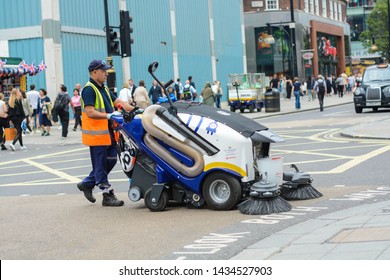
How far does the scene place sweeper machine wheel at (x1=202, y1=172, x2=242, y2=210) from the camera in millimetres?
9039

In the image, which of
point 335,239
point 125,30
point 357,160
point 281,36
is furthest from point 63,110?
point 281,36

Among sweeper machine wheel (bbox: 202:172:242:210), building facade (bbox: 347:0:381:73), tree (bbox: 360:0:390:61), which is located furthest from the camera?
building facade (bbox: 347:0:381:73)

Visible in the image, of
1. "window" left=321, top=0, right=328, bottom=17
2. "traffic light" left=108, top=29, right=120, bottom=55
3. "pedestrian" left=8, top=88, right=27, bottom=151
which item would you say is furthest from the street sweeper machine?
"window" left=321, top=0, right=328, bottom=17

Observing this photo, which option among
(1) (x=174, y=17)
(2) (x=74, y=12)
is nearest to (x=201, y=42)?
(1) (x=174, y=17)

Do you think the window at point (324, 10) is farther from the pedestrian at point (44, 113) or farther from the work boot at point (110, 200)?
the work boot at point (110, 200)

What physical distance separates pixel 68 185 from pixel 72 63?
75.0 ft

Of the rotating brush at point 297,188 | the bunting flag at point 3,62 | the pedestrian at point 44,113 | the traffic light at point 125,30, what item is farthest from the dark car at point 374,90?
the rotating brush at point 297,188

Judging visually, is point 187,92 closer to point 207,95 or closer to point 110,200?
point 207,95

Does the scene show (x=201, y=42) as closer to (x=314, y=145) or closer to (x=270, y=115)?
(x=270, y=115)

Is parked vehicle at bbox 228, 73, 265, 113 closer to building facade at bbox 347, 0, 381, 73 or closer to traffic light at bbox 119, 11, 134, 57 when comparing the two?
traffic light at bbox 119, 11, 134, 57

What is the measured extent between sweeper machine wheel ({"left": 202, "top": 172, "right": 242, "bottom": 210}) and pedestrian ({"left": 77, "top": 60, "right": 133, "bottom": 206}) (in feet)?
4.71

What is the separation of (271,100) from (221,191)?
2865cm

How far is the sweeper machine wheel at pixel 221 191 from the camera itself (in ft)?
29.7

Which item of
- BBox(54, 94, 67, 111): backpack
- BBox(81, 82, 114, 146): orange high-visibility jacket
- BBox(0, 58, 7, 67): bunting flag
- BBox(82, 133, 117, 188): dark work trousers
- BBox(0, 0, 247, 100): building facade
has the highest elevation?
BBox(0, 0, 247, 100): building facade
